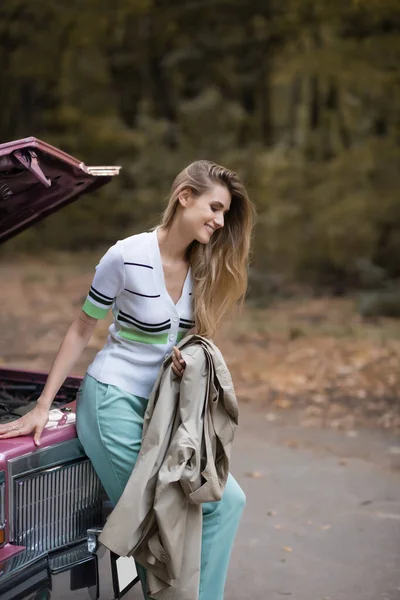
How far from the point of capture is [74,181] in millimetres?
3676

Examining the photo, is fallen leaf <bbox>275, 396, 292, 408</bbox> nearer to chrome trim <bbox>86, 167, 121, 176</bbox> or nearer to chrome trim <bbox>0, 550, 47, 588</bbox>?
chrome trim <bbox>86, 167, 121, 176</bbox>

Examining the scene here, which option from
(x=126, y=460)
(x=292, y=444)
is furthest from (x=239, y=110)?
(x=126, y=460)

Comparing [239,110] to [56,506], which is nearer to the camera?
[56,506]

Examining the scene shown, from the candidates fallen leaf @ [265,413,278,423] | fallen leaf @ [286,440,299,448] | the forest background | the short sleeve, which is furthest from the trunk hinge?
the forest background

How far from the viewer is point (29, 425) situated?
3.16 meters

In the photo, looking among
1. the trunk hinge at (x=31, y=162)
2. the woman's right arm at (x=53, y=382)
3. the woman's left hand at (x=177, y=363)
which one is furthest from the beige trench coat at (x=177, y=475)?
the trunk hinge at (x=31, y=162)

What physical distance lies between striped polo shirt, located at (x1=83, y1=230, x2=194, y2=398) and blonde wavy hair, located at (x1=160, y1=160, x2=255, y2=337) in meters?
0.08

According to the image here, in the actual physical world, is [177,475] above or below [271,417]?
above

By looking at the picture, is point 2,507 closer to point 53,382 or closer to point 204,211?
point 53,382

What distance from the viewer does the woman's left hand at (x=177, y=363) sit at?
10.2ft

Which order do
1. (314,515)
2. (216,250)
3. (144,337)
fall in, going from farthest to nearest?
(314,515) → (216,250) → (144,337)

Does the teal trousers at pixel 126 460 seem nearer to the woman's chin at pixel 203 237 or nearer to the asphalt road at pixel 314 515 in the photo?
the asphalt road at pixel 314 515

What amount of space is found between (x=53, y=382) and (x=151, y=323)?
1.36ft

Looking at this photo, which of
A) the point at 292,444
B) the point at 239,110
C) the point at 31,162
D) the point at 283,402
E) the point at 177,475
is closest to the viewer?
the point at 177,475
